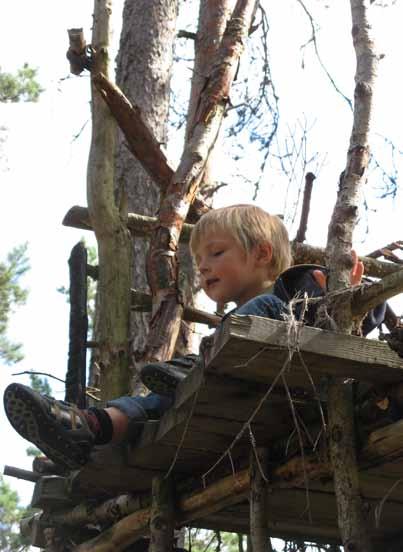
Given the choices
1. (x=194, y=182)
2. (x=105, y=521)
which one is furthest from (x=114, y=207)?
(x=105, y=521)

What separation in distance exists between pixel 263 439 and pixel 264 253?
960 millimetres

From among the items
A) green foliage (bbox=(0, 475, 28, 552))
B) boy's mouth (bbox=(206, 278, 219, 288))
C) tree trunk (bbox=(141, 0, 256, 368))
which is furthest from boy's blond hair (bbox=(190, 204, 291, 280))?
green foliage (bbox=(0, 475, 28, 552))

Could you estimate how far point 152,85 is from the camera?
695cm

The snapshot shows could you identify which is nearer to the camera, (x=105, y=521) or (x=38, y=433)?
(x=38, y=433)

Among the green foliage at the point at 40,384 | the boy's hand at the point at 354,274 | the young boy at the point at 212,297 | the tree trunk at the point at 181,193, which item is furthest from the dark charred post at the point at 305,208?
→ the green foliage at the point at 40,384

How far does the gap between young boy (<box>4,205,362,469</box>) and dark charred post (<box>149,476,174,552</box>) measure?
36cm

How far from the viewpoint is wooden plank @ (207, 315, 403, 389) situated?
2.23 metres

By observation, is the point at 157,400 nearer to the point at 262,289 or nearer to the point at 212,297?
the point at 212,297

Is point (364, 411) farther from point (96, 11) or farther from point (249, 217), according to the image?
point (96, 11)

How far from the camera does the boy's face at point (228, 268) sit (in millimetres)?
3561

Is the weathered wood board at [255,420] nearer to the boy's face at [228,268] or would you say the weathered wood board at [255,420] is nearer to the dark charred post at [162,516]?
the dark charred post at [162,516]

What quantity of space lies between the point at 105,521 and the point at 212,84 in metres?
2.47

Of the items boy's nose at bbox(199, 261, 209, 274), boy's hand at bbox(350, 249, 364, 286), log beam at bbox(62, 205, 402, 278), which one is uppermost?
log beam at bbox(62, 205, 402, 278)

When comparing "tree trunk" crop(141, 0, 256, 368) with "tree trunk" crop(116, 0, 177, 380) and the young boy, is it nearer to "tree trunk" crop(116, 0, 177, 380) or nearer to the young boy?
the young boy
